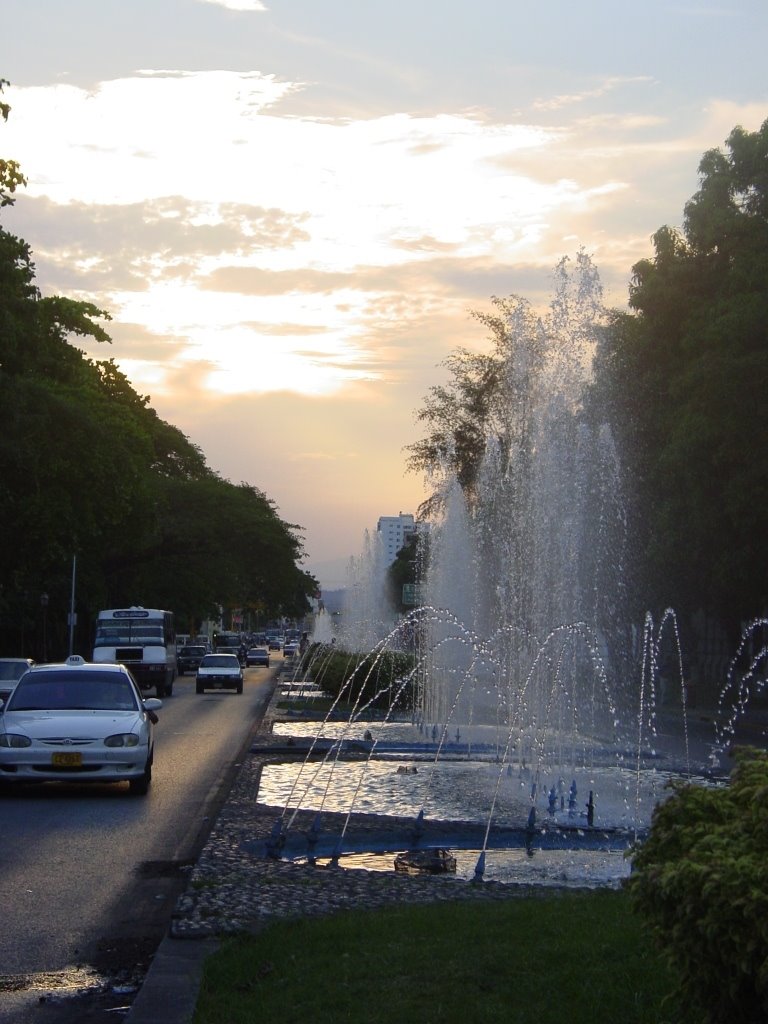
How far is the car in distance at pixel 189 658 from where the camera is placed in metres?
77.7

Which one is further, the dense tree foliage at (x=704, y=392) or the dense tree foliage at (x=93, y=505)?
the dense tree foliage at (x=704, y=392)

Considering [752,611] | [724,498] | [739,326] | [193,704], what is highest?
[739,326]

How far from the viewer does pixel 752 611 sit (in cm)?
4222

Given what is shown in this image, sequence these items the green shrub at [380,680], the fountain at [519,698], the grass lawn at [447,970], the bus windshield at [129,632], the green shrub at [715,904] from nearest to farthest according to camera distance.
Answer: the green shrub at [715,904] < the grass lawn at [447,970] < the fountain at [519,698] < the green shrub at [380,680] < the bus windshield at [129,632]

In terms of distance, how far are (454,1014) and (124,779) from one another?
419 inches

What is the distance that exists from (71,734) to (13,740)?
620 mm

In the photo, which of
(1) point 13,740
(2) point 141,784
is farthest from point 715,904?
(2) point 141,784

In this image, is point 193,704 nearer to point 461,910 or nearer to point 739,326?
point 739,326

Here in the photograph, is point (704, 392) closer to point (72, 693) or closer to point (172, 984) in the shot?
point (72, 693)

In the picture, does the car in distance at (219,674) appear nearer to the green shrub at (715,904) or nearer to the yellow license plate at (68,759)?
the yellow license plate at (68,759)

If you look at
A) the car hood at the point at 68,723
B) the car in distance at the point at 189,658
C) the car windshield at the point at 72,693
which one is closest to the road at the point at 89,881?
the car hood at the point at 68,723

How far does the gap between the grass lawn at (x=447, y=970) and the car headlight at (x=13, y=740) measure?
828 cm

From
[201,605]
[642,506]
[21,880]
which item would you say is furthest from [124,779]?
[201,605]

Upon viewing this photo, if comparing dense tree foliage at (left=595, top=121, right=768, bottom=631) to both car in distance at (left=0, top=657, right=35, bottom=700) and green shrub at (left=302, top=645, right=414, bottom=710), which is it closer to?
green shrub at (left=302, top=645, right=414, bottom=710)
